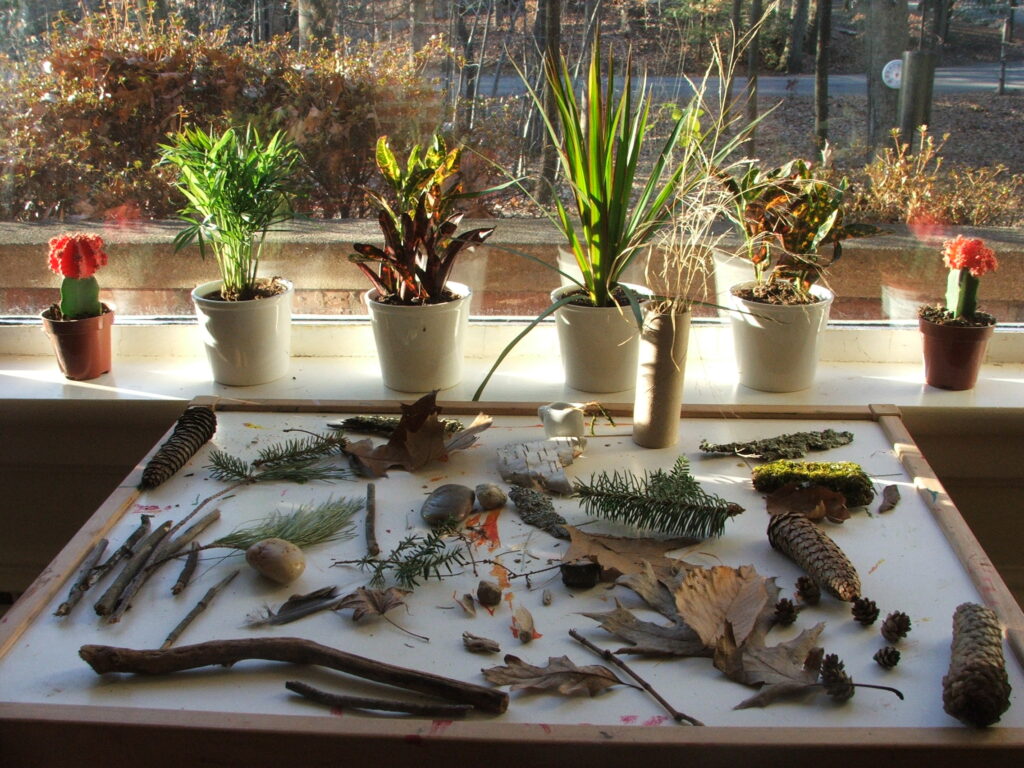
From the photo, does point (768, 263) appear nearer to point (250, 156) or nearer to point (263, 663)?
point (250, 156)

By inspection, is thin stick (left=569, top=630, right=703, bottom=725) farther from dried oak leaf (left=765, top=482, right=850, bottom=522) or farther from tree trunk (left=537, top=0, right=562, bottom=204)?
tree trunk (left=537, top=0, right=562, bottom=204)

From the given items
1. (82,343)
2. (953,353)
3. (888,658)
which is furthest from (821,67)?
(82,343)

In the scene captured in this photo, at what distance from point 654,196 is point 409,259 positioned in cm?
46

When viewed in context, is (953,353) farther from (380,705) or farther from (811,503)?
(380,705)

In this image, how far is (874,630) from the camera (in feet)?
3.36

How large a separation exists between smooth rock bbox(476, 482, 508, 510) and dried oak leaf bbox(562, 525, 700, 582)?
0.12 m

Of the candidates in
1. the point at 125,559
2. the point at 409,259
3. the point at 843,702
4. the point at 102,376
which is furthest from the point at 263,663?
the point at 102,376

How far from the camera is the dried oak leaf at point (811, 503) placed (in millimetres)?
1246

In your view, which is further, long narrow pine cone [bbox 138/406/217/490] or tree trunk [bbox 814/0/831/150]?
tree trunk [bbox 814/0/831/150]

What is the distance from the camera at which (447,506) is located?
1.26 metres

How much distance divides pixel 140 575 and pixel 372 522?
0.28m

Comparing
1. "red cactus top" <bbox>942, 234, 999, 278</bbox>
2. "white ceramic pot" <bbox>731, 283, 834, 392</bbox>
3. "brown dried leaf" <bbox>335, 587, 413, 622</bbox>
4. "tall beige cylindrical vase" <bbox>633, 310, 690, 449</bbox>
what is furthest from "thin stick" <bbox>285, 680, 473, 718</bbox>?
"red cactus top" <bbox>942, 234, 999, 278</bbox>

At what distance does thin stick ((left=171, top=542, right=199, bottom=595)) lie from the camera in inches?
43.3

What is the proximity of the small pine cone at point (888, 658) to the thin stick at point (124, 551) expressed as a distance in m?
0.83
